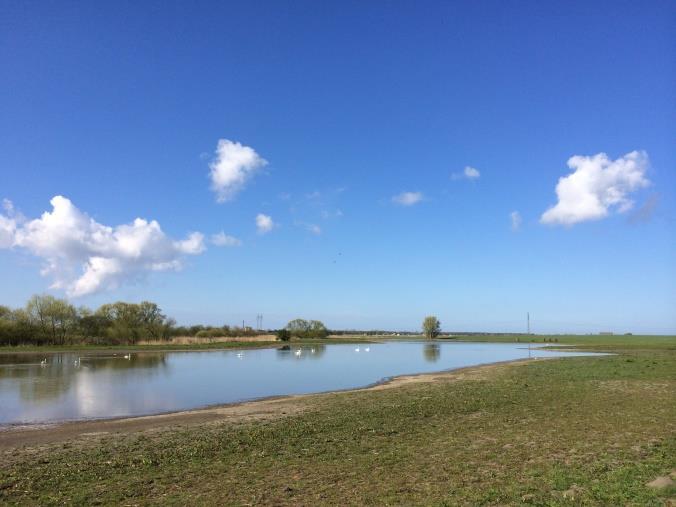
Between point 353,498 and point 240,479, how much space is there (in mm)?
2248

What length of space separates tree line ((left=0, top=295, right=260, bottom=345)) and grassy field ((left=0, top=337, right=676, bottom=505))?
73.9 meters

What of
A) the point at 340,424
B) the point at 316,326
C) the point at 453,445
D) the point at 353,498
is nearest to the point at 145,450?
the point at 340,424

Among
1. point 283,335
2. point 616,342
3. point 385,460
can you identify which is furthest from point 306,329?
point 385,460

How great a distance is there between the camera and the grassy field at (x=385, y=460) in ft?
22.9

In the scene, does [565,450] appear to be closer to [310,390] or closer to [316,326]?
[310,390]

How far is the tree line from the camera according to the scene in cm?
7386

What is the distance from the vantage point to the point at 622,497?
630cm

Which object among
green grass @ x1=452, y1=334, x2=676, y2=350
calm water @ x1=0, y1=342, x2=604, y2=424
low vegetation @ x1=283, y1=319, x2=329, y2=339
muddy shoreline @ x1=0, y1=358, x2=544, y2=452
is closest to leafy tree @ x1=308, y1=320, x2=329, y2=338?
low vegetation @ x1=283, y1=319, x2=329, y2=339

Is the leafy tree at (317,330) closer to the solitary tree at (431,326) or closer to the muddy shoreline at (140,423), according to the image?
the solitary tree at (431,326)

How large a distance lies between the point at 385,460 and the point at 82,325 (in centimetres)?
8782

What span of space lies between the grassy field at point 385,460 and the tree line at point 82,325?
73.9m

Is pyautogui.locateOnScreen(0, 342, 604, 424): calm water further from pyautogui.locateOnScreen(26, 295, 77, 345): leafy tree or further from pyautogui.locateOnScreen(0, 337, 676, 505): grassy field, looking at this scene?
pyautogui.locateOnScreen(26, 295, 77, 345): leafy tree

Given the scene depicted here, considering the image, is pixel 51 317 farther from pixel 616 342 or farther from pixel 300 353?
pixel 616 342

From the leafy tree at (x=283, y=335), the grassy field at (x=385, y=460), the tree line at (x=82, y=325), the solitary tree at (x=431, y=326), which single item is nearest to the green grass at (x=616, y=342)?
the solitary tree at (x=431, y=326)
